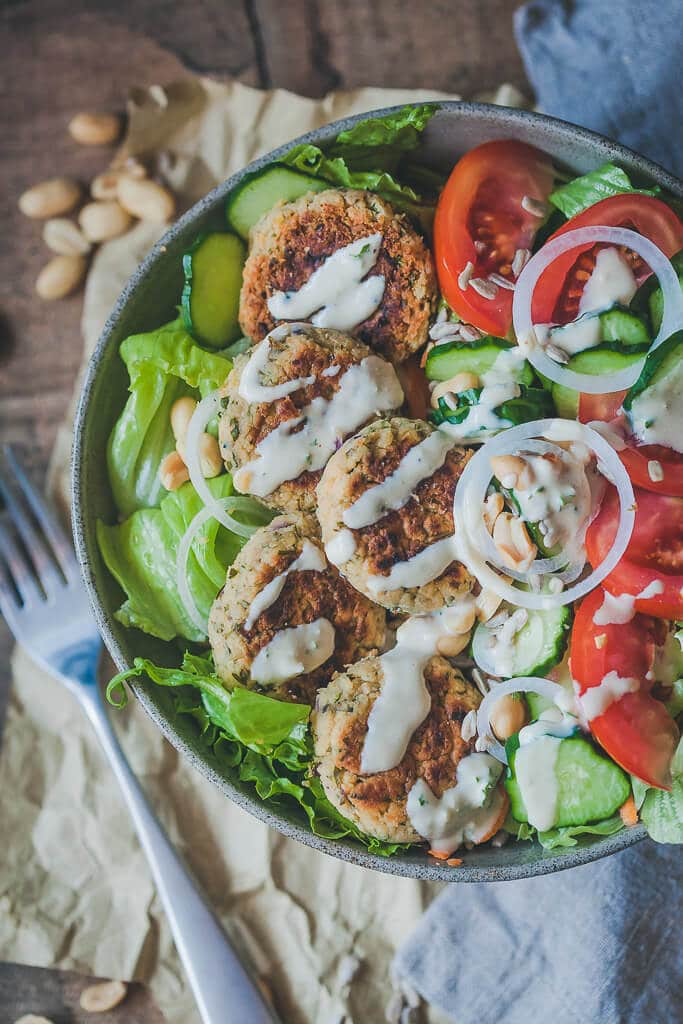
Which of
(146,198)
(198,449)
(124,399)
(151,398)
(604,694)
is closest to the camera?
(604,694)

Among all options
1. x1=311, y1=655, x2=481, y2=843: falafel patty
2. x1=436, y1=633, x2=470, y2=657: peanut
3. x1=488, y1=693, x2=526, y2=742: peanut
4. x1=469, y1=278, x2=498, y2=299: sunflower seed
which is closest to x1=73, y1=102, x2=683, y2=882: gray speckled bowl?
x1=311, y1=655, x2=481, y2=843: falafel patty

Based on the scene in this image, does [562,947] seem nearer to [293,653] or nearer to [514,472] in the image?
[293,653]

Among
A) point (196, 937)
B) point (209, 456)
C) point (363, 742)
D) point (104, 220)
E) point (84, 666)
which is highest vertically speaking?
point (104, 220)

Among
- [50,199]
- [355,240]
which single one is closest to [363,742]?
[355,240]

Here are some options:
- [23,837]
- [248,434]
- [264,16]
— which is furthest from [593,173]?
[23,837]

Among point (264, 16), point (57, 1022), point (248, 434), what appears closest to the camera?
point (248, 434)

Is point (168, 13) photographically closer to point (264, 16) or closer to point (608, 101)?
point (264, 16)

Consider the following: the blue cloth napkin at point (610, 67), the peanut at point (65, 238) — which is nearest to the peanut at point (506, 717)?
the blue cloth napkin at point (610, 67)
